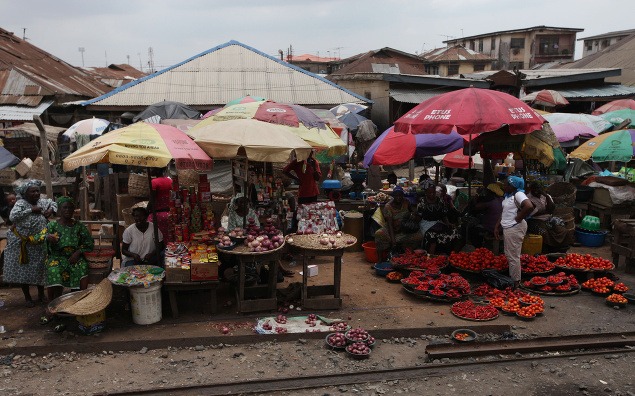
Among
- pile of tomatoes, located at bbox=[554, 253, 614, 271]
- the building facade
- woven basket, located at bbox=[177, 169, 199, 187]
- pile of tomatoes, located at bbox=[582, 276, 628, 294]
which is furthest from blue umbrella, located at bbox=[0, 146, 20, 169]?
the building facade

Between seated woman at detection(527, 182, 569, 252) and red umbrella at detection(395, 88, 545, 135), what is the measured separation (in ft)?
5.07

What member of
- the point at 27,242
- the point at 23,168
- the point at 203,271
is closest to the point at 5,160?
the point at 23,168

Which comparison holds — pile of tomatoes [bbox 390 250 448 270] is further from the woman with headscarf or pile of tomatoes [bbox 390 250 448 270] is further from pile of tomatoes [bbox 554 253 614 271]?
the woman with headscarf

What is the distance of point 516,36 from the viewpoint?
155ft

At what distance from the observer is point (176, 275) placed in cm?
644

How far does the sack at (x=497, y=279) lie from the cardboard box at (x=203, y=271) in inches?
176

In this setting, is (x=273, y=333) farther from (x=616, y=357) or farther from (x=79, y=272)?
(x=616, y=357)

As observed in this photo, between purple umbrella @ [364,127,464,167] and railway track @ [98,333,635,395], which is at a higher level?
purple umbrella @ [364,127,464,167]

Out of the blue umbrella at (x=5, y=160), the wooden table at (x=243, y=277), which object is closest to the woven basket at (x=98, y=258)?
the wooden table at (x=243, y=277)

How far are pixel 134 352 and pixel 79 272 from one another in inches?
60.0

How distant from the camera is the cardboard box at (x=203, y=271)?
21.3 feet

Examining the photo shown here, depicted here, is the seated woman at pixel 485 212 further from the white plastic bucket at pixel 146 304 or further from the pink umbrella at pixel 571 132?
the white plastic bucket at pixel 146 304

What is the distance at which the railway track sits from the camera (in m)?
5.23

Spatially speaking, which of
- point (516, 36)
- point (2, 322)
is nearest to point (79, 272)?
point (2, 322)
